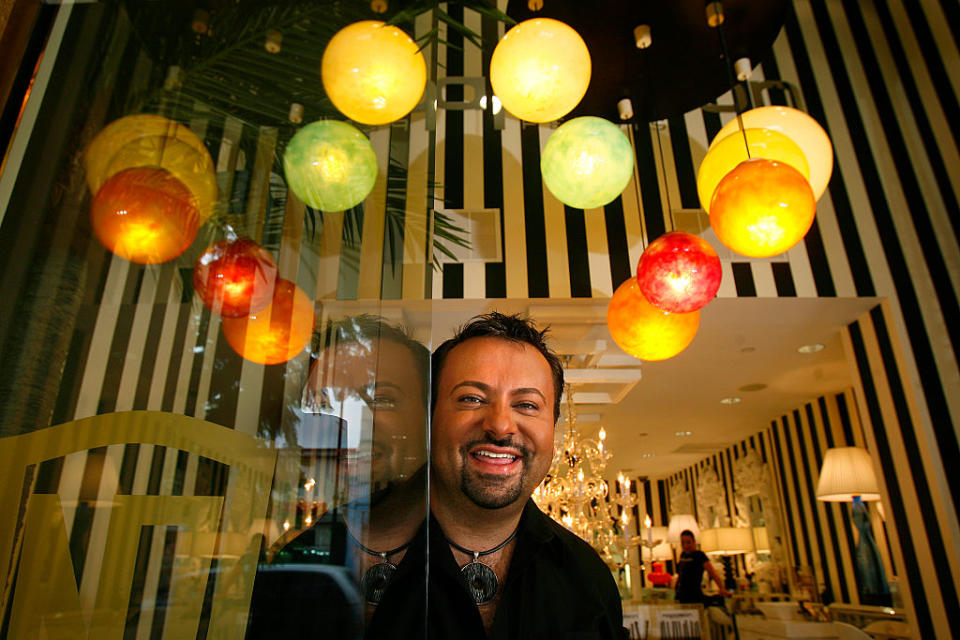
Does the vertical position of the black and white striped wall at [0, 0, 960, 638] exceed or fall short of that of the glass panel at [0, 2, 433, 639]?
it exceeds it

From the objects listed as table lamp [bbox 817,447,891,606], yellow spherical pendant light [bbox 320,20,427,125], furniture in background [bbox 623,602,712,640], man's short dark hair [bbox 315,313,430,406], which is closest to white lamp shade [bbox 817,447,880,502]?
table lamp [bbox 817,447,891,606]

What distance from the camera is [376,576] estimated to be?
18.1 inches

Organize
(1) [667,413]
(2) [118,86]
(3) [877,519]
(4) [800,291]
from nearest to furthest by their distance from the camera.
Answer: (2) [118,86], (4) [800,291], (3) [877,519], (1) [667,413]

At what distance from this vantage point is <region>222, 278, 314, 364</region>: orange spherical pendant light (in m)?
0.46

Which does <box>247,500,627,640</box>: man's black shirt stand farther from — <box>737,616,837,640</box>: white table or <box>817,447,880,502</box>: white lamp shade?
<box>817,447,880,502</box>: white lamp shade

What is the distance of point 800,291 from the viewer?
11.4 ft

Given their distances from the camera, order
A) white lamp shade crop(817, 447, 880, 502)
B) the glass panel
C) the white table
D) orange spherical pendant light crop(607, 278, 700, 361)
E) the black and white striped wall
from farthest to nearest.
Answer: white lamp shade crop(817, 447, 880, 502)
the white table
the black and white striped wall
orange spherical pendant light crop(607, 278, 700, 361)
the glass panel

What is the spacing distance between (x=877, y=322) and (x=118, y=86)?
4.17m

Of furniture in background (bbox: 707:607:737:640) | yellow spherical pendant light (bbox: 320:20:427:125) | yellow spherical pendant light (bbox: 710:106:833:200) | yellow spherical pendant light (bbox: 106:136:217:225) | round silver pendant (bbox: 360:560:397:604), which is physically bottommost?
furniture in background (bbox: 707:607:737:640)

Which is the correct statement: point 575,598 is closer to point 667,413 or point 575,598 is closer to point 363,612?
point 363,612

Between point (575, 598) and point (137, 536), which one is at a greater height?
point (137, 536)

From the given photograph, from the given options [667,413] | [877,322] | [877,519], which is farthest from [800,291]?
[877,519]

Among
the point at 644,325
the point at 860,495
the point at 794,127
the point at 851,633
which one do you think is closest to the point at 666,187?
the point at 644,325

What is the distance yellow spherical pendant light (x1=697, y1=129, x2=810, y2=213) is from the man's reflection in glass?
151 cm
